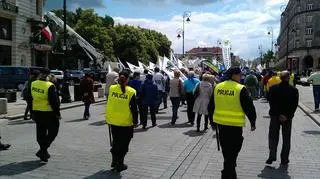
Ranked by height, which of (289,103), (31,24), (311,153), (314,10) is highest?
(314,10)

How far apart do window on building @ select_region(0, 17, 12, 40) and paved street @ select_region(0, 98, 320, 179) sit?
3175 centimetres

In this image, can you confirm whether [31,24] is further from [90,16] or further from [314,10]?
[314,10]

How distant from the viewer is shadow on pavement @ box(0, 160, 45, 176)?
8086 millimetres

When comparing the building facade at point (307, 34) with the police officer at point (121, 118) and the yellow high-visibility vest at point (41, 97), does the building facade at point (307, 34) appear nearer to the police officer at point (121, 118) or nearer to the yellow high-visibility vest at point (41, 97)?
the yellow high-visibility vest at point (41, 97)

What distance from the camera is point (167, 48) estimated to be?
95.6 m

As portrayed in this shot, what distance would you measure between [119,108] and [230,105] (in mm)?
2085

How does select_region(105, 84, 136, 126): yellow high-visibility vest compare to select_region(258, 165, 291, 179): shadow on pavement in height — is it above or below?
above

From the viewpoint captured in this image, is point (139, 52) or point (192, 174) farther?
point (139, 52)

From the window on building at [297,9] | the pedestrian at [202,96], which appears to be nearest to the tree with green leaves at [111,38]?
the window on building at [297,9]

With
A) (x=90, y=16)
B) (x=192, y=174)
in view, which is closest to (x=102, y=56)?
(x=90, y=16)

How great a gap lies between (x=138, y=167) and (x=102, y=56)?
54.2 metres

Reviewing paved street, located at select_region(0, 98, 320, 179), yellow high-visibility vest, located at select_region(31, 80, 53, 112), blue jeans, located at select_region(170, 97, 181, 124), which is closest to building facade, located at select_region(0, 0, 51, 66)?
blue jeans, located at select_region(170, 97, 181, 124)

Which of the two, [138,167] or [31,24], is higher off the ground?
[31,24]

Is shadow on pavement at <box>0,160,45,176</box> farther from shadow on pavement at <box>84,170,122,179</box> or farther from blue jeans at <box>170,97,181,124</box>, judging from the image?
blue jeans at <box>170,97,181,124</box>
